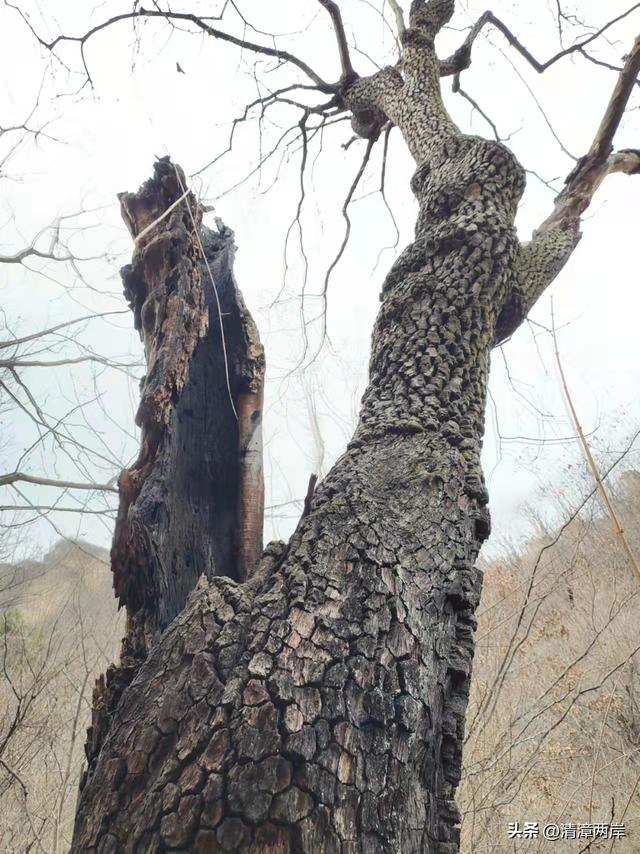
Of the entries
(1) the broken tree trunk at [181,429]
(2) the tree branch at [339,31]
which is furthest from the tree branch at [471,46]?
(1) the broken tree trunk at [181,429]

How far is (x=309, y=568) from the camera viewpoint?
923 mm

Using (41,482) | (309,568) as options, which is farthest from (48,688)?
(309,568)

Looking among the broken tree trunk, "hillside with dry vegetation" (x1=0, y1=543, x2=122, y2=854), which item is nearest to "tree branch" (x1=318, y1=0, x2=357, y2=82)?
the broken tree trunk

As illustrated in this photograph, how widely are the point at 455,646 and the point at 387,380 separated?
0.65 meters

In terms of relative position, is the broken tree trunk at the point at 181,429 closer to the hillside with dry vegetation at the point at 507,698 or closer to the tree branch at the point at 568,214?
the tree branch at the point at 568,214

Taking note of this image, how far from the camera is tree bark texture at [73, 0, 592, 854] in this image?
2.31 feet

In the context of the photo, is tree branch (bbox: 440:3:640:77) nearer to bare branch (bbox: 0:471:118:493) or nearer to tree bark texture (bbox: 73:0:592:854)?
tree bark texture (bbox: 73:0:592:854)

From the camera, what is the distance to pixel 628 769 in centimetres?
369

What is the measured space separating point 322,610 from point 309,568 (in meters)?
0.08

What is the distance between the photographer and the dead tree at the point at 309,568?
71 cm

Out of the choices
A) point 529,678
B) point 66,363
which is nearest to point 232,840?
point 529,678

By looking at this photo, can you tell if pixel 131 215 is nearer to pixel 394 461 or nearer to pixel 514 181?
pixel 394 461

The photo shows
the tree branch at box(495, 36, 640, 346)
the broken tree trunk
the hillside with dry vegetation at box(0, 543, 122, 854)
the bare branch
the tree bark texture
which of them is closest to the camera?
the tree bark texture

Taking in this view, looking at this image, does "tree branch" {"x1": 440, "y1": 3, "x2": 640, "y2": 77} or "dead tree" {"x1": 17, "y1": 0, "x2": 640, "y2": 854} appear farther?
"tree branch" {"x1": 440, "y1": 3, "x2": 640, "y2": 77}
